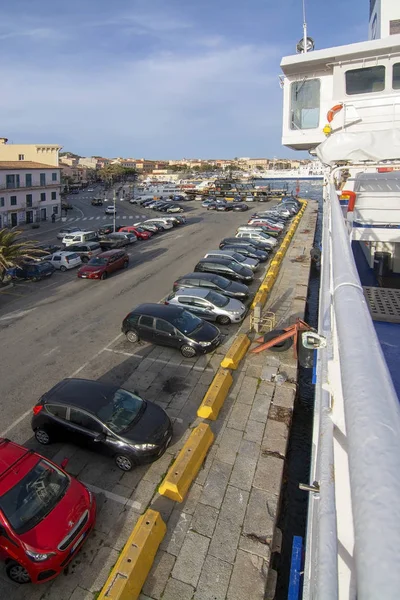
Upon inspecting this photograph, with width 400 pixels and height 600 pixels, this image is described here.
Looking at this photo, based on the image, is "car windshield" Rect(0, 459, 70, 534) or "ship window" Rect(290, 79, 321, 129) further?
"ship window" Rect(290, 79, 321, 129)

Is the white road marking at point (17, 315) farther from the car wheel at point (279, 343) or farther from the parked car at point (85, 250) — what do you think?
the car wheel at point (279, 343)

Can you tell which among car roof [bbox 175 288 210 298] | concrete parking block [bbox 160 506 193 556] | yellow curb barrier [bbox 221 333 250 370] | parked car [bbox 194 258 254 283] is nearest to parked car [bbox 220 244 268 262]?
parked car [bbox 194 258 254 283]

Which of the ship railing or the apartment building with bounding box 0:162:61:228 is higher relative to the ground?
the apartment building with bounding box 0:162:61:228

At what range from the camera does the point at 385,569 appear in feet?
2.42

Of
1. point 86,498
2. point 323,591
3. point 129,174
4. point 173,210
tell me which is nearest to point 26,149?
A: point 173,210

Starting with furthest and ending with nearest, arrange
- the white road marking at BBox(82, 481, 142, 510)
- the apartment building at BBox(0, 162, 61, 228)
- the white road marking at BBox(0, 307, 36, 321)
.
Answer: the apartment building at BBox(0, 162, 61, 228) < the white road marking at BBox(0, 307, 36, 321) < the white road marking at BBox(82, 481, 142, 510)

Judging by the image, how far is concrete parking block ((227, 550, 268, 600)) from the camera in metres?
5.40

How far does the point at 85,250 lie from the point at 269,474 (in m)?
23.0

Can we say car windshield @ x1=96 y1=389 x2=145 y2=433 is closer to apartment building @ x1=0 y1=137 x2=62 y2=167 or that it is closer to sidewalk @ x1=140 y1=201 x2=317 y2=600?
sidewalk @ x1=140 y1=201 x2=317 y2=600

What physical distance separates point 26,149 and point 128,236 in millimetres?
30926

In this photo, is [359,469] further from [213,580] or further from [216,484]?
[216,484]

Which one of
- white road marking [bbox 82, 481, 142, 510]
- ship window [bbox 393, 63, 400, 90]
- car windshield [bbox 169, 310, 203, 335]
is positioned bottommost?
white road marking [bbox 82, 481, 142, 510]

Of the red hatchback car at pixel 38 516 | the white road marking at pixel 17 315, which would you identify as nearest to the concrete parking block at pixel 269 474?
the red hatchback car at pixel 38 516

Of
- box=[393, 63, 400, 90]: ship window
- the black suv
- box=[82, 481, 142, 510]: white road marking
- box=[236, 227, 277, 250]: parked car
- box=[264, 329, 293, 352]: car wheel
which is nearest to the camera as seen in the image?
A: box=[82, 481, 142, 510]: white road marking
